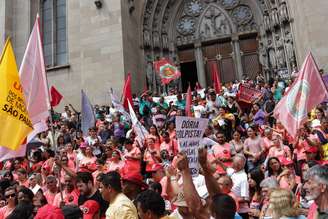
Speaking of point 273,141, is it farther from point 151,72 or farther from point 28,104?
point 151,72

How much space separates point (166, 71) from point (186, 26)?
383 cm

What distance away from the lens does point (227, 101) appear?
1204 centimetres

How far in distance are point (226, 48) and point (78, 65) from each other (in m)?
7.49

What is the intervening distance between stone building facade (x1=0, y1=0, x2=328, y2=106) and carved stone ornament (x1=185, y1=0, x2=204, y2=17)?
52mm

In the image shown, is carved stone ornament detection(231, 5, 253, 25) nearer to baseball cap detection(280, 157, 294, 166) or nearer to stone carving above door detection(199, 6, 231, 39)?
stone carving above door detection(199, 6, 231, 39)

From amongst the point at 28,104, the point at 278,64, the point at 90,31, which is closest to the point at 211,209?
the point at 28,104

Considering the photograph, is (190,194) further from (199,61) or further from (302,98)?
(199,61)

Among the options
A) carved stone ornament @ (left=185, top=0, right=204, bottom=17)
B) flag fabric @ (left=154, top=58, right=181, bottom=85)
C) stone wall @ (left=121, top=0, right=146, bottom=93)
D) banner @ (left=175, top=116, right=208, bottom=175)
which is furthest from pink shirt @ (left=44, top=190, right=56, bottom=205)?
carved stone ornament @ (left=185, top=0, right=204, bottom=17)

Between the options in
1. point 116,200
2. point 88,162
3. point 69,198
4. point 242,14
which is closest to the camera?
point 116,200

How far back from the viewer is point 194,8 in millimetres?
20109

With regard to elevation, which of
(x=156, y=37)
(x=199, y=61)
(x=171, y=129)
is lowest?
(x=171, y=129)

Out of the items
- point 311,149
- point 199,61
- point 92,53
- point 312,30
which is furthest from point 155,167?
point 199,61

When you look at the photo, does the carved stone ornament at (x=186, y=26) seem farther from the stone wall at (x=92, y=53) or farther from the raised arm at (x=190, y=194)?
the raised arm at (x=190, y=194)

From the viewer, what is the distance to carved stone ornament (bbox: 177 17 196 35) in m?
20.0
